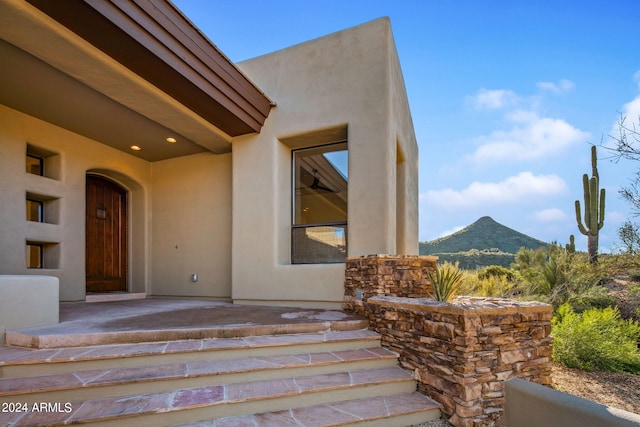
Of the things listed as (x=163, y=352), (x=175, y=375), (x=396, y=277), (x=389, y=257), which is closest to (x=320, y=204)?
(x=389, y=257)

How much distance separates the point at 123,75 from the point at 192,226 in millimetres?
3657

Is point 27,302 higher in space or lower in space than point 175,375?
higher

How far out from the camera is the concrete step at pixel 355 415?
265 centimetres

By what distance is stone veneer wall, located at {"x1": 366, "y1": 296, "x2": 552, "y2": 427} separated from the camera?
2934mm

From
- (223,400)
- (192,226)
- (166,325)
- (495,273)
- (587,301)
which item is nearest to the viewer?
(223,400)

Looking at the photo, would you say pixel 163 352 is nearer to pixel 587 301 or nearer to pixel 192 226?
pixel 192 226

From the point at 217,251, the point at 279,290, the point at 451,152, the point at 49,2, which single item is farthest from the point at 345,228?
the point at 451,152

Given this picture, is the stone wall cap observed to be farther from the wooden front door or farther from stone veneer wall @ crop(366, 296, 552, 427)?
the wooden front door

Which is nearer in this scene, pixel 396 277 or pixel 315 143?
pixel 396 277

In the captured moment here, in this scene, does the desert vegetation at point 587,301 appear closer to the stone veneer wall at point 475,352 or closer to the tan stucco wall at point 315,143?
the stone veneer wall at point 475,352

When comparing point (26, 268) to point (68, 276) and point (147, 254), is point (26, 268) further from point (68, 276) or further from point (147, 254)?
point (147, 254)

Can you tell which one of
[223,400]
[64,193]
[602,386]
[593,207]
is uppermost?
[64,193]

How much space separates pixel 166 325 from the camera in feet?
12.8

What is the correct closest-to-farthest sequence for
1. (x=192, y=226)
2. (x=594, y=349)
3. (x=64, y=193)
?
(x=594, y=349)
(x=64, y=193)
(x=192, y=226)
